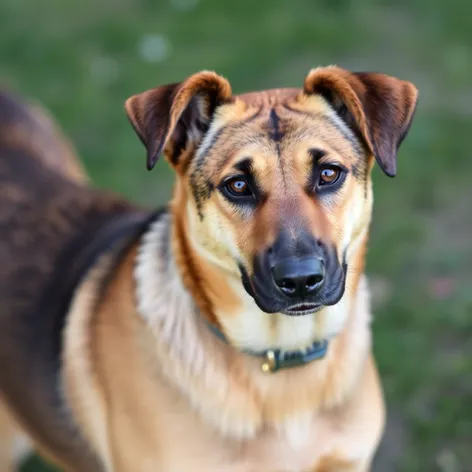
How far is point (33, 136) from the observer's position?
3.97 metres

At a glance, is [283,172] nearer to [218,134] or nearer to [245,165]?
[245,165]

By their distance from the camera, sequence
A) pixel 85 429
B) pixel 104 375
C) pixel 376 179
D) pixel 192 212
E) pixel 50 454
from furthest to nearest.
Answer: pixel 376 179 < pixel 50 454 < pixel 85 429 < pixel 104 375 < pixel 192 212

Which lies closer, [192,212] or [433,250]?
[192,212]

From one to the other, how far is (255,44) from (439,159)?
7.04ft

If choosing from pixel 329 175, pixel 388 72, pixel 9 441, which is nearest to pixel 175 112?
pixel 329 175

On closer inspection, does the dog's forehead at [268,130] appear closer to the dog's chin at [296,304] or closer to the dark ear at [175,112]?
the dark ear at [175,112]

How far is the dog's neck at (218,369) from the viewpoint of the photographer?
274 cm

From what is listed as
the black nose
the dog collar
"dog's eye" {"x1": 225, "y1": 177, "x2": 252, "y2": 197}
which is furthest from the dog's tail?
the black nose

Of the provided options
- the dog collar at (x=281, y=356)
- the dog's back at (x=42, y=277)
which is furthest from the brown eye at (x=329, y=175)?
the dog's back at (x=42, y=277)

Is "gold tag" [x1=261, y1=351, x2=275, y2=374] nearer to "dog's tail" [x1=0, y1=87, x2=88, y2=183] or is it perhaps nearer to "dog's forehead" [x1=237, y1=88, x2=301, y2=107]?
"dog's forehead" [x1=237, y1=88, x2=301, y2=107]

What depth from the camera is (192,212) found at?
8.91 ft

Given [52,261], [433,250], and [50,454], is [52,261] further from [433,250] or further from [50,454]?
[433,250]

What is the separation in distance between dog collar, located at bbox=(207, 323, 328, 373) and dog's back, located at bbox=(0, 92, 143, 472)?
809 mm

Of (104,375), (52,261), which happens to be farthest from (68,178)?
(104,375)
